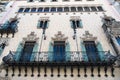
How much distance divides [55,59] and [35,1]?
1240 cm

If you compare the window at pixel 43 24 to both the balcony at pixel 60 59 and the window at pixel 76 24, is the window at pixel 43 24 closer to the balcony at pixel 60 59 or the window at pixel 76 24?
the window at pixel 76 24

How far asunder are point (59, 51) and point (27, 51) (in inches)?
90.4

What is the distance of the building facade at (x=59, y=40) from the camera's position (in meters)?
12.6

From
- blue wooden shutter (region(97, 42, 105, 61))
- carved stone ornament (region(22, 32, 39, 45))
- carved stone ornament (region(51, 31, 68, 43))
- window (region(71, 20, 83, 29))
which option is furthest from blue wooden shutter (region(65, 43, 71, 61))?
window (region(71, 20, 83, 29))

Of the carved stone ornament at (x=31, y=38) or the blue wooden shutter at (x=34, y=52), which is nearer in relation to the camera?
the blue wooden shutter at (x=34, y=52)

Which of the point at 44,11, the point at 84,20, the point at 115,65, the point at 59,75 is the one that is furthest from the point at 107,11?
the point at 59,75

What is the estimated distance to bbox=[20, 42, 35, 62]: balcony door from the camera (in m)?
14.3

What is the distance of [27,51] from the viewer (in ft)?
49.8

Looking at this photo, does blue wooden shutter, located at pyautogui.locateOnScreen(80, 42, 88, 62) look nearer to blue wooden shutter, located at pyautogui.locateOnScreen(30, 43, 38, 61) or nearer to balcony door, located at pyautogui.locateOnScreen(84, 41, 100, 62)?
balcony door, located at pyautogui.locateOnScreen(84, 41, 100, 62)

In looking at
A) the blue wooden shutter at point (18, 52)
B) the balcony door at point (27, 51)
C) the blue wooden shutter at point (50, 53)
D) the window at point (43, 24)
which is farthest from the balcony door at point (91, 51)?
the blue wooden shutter at point (18, 52)

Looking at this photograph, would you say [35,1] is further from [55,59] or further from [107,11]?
[55,59]

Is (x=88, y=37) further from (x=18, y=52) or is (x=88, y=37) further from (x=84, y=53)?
(x=18, y=52)

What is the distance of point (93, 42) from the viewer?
16.0 meters

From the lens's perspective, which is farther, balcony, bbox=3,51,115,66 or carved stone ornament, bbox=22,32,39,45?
carved stone ornament, bbox=22,32,39,45
